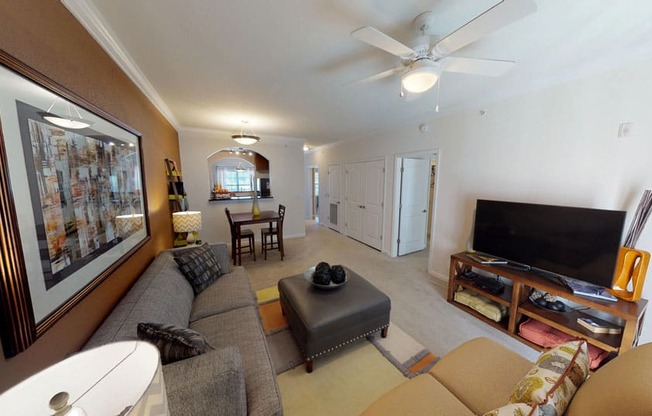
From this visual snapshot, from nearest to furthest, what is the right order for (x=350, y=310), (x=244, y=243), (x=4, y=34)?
(x=4, y=34) < (x=350, y=310) < (x=244, y=243)

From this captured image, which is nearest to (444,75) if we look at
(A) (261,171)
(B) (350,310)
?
(B) (350,310)

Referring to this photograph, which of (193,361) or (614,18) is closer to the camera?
(193,361)

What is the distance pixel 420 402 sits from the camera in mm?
1022

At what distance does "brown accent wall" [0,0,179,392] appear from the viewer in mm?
813

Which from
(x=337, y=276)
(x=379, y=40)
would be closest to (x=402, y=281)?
(x=337, y=276)

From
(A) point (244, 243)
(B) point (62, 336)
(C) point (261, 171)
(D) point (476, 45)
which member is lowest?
(A) point (244, 243)

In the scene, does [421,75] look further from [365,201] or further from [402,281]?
[365,201]

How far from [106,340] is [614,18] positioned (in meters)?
3.29

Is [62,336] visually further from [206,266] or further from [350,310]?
[350,310]

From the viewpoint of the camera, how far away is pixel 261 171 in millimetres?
6410

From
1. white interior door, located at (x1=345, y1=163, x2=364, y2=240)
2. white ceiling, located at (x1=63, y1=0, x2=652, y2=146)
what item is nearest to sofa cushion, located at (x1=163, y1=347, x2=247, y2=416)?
white ceiling, located at (x1=63, y1=0, x2=652, y2=146)

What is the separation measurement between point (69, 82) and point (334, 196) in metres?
5.06

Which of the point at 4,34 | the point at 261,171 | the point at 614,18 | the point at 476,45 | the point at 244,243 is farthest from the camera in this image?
the point at 261,171

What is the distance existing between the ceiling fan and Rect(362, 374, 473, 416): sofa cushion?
5.66 feet
